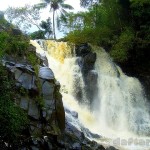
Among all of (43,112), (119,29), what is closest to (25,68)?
(43,112)

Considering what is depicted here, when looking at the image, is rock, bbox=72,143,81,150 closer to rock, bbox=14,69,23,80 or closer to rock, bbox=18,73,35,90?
rock, bbox=18,73,35,90

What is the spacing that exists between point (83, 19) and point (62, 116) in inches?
578

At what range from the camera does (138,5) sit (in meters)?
23.5

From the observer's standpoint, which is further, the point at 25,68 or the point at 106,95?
the point at 106,95

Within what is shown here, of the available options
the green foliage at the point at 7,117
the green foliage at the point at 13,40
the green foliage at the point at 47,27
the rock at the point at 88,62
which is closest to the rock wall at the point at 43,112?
the green foliage at the point at 13,40

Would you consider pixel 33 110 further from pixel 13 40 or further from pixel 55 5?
pixel 55 5

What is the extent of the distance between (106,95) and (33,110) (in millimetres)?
8429

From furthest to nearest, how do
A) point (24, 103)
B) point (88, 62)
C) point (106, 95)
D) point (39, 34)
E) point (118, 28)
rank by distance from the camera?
point (39, 34)
point (118, 28)
point (88, 62)
point (106, 95)
point (24, 103)

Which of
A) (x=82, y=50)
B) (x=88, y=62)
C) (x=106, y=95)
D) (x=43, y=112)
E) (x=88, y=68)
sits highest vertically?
(x=82, y=50)

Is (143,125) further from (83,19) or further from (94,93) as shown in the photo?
A: (83,19)

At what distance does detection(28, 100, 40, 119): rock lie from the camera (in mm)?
12603

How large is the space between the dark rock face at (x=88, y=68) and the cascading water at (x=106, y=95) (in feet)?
0.85

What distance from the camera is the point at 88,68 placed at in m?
21.3

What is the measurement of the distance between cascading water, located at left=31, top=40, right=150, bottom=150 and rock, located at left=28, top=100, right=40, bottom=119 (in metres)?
5.18
